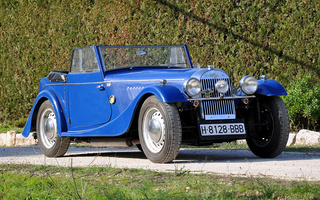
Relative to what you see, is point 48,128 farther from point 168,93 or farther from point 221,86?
point 221,86

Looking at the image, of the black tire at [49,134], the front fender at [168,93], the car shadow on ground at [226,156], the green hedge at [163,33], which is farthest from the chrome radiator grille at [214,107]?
the green hedge at [163,33]

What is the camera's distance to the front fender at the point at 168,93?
6488 mm

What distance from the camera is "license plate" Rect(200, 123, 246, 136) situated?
6751 mm

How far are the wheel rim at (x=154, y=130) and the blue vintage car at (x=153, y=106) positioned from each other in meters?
0.01

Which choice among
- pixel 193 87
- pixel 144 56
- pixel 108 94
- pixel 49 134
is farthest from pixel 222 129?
pixel 49 134

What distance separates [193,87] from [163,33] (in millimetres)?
5083

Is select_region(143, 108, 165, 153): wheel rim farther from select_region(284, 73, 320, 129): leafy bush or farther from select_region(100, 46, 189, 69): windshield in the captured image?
select_region(284, 73, 320, 129): leafy bush

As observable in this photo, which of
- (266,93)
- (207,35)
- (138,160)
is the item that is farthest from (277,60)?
(138,160)

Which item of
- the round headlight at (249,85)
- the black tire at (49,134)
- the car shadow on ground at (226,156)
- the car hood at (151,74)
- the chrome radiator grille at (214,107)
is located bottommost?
the car shadow on ground at (226,156)

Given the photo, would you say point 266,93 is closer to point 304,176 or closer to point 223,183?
point 304,176

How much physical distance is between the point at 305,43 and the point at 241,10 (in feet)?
4.38

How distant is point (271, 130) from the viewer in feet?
24.5

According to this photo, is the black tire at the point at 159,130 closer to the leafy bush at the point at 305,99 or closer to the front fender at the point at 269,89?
the front fender at the point at 269,89

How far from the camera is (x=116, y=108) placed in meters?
7.62
